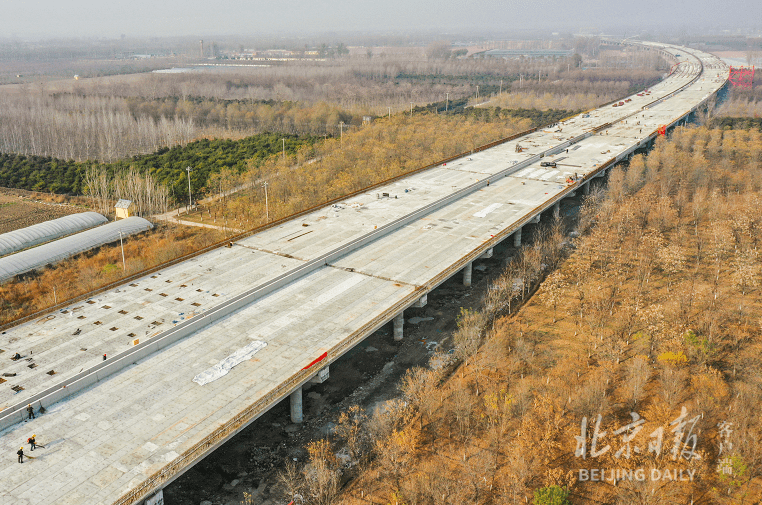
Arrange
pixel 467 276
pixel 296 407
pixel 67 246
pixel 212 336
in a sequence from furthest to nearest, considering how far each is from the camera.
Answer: pixel 67 246, pixel 467 276, pixel 212 336, pixel 296 407

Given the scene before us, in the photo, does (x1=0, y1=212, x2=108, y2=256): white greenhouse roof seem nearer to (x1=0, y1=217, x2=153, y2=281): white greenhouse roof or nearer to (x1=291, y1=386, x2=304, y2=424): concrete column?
(x1=0, y1=217, x2=153, y2=281): white greenhouse roof

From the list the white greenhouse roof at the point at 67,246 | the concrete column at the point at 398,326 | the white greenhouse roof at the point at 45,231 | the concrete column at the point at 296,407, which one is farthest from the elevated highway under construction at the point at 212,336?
the white greenhouse roof at the point at 45,231

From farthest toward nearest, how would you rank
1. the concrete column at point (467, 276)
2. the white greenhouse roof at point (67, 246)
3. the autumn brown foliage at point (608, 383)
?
the white greenhouse roof at point (67, 246), the concrete column at point (467, 276), the autumn brown foliage at point (608, 383)

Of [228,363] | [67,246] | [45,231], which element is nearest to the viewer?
[228,363]

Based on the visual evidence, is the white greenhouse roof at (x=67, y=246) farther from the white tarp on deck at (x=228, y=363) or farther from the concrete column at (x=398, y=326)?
the concrete column at (x=398, y=326)

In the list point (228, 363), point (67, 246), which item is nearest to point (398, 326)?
point (228, 363)

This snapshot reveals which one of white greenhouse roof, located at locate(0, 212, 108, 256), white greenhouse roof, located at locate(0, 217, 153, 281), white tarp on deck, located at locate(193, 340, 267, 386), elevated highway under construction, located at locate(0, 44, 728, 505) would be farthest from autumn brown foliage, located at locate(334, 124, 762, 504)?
white greenhouse roof, located at locate(0, 212, 108, 256)

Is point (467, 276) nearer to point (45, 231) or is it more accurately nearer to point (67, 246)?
point (67, 246)
